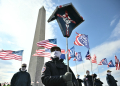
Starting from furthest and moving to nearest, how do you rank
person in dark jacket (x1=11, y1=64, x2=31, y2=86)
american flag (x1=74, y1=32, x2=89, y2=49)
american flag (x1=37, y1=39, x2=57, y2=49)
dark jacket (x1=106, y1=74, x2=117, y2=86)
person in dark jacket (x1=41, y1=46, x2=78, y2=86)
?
american flag (x1=37, y1=39, x2=57, y2=49) < american flag (x1=74, y1=32, x2=89, y2=49) < dark jacket (x1=106, y1=74, x2=117, y2=86) < person in dark jacket (x1=11, y1=64, x2=31, y2=86) < person in dark jacket (x1=41, y1=46, x2=78, y2=86)

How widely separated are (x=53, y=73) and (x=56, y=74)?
0.06m

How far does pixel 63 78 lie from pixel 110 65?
15.0 m

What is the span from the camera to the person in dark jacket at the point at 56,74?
1590mm

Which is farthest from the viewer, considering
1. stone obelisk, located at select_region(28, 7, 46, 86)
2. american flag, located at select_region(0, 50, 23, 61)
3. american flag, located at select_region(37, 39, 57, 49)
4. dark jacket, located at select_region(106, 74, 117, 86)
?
stone obelisk, located at select_region(28, 7, 46, 86)

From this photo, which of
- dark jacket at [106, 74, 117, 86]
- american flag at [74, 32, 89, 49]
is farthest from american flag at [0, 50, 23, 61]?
dark jacket at [106, 74, 117, 86]

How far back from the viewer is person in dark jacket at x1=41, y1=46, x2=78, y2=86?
1590 millimetres

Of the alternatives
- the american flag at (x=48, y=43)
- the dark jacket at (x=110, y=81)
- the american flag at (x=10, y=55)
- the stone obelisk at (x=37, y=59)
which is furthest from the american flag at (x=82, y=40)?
the stone obelisk at (x=37, y=59)

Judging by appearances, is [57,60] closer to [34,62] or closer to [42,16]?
[34,62]

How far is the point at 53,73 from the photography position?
6.07 ft

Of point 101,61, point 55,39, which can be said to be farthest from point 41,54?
point 101,61

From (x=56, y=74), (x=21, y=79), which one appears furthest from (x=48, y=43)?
(x=56, y=74)

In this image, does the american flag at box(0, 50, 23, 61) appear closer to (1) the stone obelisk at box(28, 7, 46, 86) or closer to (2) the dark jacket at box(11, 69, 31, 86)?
(2) the dark jacket at box(11, 69, 31, 86)

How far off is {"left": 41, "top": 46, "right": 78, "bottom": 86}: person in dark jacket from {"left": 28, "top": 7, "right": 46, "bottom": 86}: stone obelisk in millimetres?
16690

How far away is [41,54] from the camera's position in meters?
9.57
